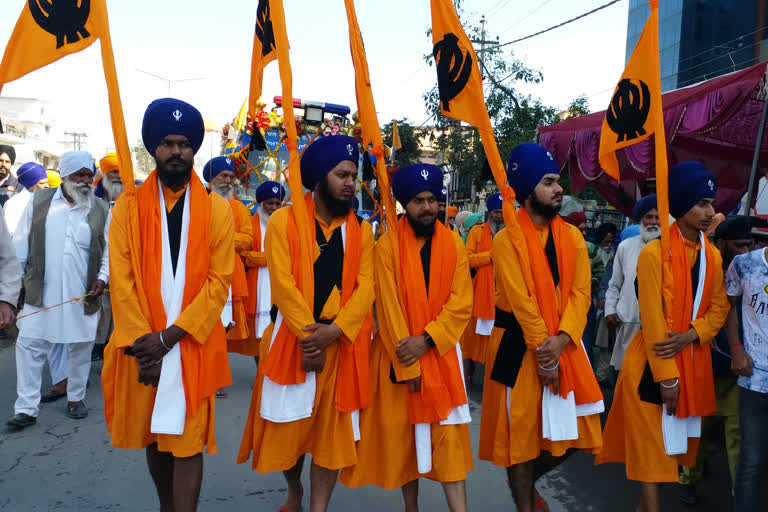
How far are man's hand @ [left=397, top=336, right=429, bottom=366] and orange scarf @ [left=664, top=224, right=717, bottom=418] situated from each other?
52.8 inches

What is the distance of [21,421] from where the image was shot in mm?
4801

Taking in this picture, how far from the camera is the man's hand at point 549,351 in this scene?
3.18 m

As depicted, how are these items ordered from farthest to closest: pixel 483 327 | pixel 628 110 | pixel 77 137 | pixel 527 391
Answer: pixel 77 137
pixel 483 327
pixel 628 110
pixel 527 391

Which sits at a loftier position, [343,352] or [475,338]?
[343,352]

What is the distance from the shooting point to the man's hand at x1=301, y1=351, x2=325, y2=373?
10.2 ft

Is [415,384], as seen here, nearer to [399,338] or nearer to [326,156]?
[399,338]

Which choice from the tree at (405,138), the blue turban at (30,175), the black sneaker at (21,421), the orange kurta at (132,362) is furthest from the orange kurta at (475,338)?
the tree at (405,138)

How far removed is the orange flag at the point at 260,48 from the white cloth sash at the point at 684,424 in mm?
2801

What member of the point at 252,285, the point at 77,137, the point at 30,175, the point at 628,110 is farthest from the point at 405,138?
the point at 77,137

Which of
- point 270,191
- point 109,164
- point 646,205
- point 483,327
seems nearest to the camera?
point 646,205

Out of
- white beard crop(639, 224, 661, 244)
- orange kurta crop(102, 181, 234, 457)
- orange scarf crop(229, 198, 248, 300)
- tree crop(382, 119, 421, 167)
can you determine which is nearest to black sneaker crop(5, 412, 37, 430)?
orange scarf crop(229, 198, 248, 300)

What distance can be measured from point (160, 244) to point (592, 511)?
2.95 metres

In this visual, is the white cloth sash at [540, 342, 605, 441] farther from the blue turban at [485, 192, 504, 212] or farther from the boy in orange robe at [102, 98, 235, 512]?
the blue turban at [485, 192, 504, 212]

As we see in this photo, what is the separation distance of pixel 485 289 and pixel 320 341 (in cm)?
365
